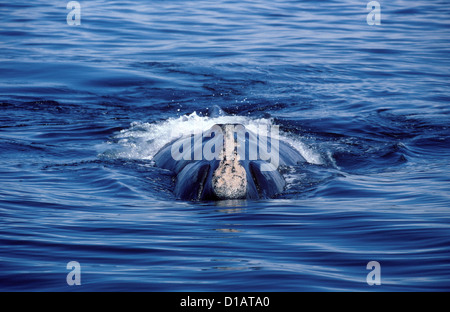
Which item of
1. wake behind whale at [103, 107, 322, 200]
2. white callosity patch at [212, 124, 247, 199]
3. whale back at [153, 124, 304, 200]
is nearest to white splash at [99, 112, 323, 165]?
wake behind whale at [103, 107, 322, 200]

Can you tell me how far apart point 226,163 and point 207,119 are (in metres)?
5.97

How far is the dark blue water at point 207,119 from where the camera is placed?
6.64 meters

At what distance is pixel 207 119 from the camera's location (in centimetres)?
1383

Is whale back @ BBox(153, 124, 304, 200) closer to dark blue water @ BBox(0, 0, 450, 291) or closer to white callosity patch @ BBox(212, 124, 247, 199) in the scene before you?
white callosity patch @ BBox(212, 124, 247, 199)

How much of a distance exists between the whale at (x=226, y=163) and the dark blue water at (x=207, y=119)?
20 centimetres

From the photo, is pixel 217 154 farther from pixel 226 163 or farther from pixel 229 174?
pixel 226 163

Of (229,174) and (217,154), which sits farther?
(217,154)

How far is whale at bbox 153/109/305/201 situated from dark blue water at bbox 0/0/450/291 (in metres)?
0.20

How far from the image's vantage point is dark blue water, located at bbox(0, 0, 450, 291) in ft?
21.8

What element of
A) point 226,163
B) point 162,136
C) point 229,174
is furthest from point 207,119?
point 226,163

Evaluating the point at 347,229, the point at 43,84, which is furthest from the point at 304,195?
the point at 43,84

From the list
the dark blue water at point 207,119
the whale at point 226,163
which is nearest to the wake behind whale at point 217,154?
the whale at point 226,163

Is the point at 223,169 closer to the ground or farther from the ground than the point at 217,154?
closer to the ground

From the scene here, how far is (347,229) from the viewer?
7820mm
